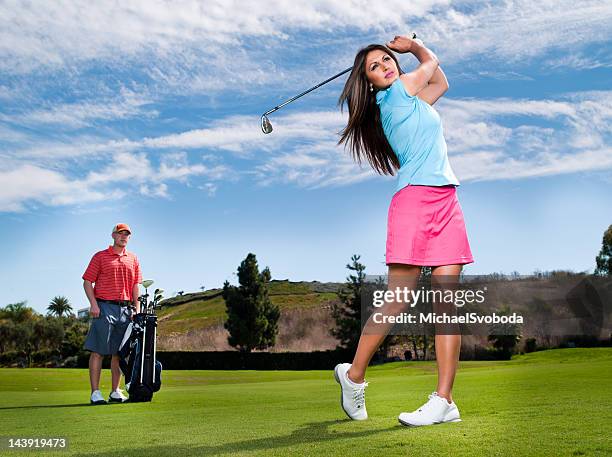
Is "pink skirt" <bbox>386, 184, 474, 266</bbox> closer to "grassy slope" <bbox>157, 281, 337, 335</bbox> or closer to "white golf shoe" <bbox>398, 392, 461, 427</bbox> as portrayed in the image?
"white golf shoe" <bbox>398, 392, 461, 427</bbox>

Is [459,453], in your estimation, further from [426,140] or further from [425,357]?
[425,357]

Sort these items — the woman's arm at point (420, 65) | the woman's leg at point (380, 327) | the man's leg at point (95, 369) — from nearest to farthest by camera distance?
the woman's leg at point (380, 327)
the woman's arm at point (420, 65)
the man's leg at point (95, 369)

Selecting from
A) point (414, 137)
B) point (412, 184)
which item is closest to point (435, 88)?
point (414, 137)

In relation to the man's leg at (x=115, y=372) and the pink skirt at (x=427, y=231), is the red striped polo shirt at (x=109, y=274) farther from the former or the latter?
the pink skirt at (x=427, y=231)

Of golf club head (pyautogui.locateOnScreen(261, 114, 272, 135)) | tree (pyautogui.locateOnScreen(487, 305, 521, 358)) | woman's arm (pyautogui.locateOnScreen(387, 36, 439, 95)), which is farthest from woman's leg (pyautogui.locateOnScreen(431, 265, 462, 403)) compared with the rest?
tree (pyautogui.locateOnScreen(487, 305, 521, 358))

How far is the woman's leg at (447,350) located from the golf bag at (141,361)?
4.35 metres

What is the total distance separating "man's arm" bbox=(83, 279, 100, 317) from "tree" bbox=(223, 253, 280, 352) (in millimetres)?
46132

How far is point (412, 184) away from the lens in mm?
4230

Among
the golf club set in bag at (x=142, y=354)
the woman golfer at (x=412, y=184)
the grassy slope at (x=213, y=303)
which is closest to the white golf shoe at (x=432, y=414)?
the woman golfer at (x=412, y=184)

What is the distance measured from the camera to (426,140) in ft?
14.1

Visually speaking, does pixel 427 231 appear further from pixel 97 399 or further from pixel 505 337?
pixel 505 337

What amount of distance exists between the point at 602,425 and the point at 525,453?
1.06m

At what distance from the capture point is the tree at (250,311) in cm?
5441

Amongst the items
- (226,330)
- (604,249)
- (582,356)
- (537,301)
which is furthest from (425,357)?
(226,330)
